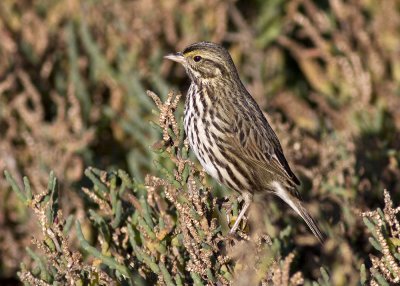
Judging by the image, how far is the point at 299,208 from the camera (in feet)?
16.5

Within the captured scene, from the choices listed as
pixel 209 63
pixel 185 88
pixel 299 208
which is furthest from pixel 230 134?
pixel 185 88

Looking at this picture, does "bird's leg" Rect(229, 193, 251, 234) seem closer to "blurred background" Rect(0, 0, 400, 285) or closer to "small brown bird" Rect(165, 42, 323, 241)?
"small brown bird" Rect(165, 42, 323, 241)

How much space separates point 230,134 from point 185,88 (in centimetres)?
233

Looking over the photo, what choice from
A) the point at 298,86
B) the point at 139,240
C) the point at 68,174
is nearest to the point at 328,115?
the point at 298,86

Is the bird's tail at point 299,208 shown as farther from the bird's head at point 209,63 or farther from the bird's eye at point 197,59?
the bird's eye at point 197,59

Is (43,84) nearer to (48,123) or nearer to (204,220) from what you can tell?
(48,123)

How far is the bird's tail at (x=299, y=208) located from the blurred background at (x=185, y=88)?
206 millimetres

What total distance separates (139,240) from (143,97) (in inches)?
74.8

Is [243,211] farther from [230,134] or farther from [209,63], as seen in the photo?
[209,63]

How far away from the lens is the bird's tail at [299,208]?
4965 mm

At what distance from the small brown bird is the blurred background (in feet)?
1.21

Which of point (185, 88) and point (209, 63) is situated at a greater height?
point (209, 63)

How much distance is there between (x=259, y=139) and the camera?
200 inches

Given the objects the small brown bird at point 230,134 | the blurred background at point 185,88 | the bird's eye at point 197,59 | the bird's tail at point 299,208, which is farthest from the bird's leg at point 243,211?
the bird's eye at point 197,59
